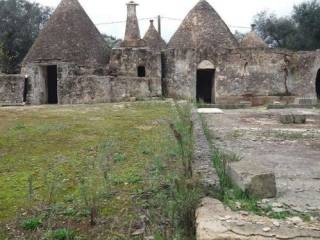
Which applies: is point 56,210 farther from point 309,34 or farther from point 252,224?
point 309,34

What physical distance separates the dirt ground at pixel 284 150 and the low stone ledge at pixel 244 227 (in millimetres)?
714

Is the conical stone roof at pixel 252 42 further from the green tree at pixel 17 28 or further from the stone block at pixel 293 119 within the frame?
the green tree at pixel 17 28

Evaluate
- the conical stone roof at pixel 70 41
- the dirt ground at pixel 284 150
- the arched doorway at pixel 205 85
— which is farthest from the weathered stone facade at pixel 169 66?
the dirt ground at pixel 284 150

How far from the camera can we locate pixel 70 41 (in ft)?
72.0

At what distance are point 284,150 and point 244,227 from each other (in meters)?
4.60

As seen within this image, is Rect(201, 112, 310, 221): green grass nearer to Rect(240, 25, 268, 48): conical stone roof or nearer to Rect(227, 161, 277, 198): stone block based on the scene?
Rect(227, 161, 277, 198): stone block

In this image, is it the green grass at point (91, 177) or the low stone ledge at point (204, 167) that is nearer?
the green grass at point (91, 177)

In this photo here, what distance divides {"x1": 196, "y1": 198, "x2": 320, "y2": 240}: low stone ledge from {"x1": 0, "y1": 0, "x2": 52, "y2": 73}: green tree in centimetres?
2959

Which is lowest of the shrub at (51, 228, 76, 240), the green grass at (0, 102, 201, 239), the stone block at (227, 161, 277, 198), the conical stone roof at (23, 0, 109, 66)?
the shrub at (51, 228, 76, 240)

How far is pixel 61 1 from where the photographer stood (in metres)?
23.8

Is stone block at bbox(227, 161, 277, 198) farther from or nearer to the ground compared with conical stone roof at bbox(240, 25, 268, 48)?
nearer to the ground

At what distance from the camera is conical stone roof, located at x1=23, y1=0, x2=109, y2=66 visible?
70.4 feet

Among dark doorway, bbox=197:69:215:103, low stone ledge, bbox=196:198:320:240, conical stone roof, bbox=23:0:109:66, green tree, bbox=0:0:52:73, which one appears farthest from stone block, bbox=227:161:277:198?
green tree, bbox=0:0:52:73

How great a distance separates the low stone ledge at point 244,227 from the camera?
3.40 meters
